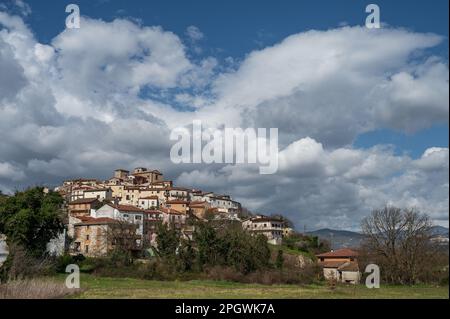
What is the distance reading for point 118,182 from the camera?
506 feet

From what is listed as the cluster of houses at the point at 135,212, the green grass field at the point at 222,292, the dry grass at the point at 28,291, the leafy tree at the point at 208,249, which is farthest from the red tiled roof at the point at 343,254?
the dry grass at the point at 28,291

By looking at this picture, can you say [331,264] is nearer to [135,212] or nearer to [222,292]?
[135,212]

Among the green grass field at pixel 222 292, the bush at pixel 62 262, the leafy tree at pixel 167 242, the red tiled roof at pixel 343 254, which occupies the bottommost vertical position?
the green grass field at pixel 222 292

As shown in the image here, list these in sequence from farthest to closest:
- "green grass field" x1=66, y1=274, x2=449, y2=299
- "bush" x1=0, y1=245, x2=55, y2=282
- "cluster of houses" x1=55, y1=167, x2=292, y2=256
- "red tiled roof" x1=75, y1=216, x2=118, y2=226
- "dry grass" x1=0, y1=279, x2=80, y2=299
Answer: "red tiled roof" x1=75, y1=216, x2=118, y2=226, "cluster of houses" x1=55, y1=167, x2=292, y2=256, "bush" x1=0, y1=245, x2=55, y2=282, "green grass field" x1=66, y1=274, x2=449, y2=299, "dry grass" x1=0, y1=279, x2=80, y2=299

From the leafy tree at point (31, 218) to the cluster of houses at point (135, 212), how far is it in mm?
14184

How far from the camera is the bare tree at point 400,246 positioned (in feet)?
205

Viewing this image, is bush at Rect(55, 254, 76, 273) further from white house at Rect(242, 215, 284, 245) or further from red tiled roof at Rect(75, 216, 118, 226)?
white house at Rect(242, 215, 284, 245)

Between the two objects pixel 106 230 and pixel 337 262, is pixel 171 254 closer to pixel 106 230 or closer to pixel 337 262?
pixel 106 230

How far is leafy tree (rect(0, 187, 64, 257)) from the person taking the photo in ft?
177

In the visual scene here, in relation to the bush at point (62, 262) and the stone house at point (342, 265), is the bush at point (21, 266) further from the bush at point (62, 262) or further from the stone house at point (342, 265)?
the stone house at point (342, 265)

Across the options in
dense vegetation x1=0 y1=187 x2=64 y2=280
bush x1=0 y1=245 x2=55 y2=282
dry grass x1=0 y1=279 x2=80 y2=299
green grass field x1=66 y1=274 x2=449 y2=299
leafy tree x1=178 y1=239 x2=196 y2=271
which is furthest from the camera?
leafy tree x1=178 y1=239 x2=196 y2=271

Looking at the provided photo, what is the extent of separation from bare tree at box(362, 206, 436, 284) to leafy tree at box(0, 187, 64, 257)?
1502 inches

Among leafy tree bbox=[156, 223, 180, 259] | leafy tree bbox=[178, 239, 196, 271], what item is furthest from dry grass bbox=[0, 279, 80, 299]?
leafy tree bbox=[156, 223, 180, 259]
